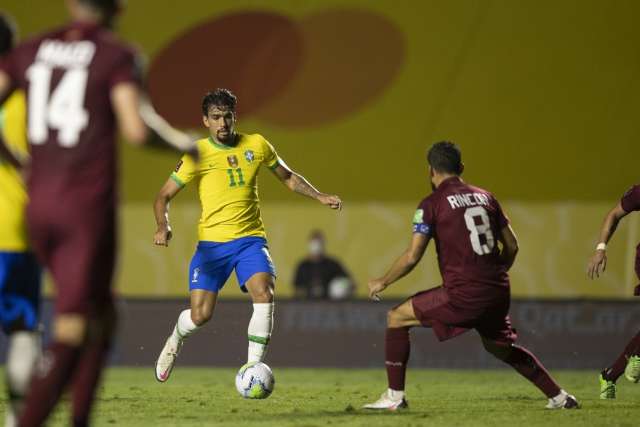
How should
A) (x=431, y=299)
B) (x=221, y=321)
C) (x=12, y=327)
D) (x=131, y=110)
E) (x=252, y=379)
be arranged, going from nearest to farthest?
1. (x=131, y=110)
2. (x=12, y=327)
3. (x=431, y=299)
4. (x=252, y=379)
5. (x=221, y=321)

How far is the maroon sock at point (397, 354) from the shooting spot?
705cm

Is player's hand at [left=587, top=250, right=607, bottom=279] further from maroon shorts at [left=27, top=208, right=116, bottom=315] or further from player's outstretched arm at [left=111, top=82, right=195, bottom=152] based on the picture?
maroon shorts at [left=27, top=208, right=116, bottom=315]

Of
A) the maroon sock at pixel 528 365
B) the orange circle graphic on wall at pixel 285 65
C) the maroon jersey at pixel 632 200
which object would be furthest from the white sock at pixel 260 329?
the orange circle graphic on wall at pixel 285 65

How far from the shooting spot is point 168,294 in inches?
595

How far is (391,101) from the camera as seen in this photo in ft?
50.8

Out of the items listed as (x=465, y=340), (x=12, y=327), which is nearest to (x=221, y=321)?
(x=465, y=340)

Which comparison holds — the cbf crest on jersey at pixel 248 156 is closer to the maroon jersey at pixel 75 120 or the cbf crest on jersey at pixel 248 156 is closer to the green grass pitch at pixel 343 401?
the green grass pitch at pixel 343 401

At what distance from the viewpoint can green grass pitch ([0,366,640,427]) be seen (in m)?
6.59

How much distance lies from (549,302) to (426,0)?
18.1ft

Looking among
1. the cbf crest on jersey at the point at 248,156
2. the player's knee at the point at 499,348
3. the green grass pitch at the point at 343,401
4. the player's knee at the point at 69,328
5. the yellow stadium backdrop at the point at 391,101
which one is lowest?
the green grass pitch at the point at 343,401

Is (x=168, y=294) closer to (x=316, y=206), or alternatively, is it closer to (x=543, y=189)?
(x=316, y=206)

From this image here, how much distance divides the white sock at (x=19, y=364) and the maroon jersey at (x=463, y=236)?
8.08ft

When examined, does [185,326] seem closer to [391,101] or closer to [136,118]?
[136,118]

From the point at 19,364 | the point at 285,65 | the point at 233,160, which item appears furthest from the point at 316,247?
the point at 19,364
